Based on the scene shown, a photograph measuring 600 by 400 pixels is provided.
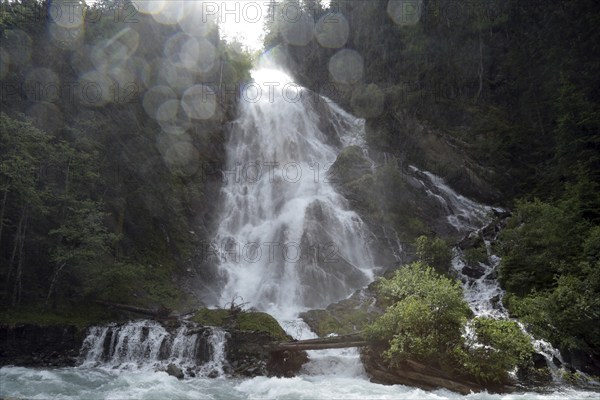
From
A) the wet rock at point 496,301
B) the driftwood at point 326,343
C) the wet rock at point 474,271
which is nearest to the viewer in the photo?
the driftwood at point 326,343

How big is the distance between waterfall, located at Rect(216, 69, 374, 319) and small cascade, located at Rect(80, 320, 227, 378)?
559cm

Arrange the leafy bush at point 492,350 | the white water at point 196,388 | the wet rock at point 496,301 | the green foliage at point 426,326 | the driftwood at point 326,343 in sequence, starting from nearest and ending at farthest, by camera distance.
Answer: the white water at point 196,388, the leafy bush at point 492,350, the green foliage at point 426,326, the driftwood at point 326,343, the wet rock at point 496,301

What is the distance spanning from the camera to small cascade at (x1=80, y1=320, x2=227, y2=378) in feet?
50.2

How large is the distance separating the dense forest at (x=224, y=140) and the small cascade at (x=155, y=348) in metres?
2.68

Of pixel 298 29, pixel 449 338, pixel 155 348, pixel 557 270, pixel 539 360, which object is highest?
pixel 298 29

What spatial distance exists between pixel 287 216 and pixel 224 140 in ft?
35.2

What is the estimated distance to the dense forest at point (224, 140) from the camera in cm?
1834

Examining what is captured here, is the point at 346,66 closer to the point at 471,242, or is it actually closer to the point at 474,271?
the point at 471,242

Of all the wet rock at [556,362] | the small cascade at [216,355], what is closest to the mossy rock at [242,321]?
the small cascade at [216,355]

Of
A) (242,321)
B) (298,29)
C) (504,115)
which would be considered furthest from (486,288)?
(298,29)

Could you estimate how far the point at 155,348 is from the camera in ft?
51.3

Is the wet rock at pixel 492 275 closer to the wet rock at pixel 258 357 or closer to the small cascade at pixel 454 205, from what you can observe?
the small cascade at pixel 454 205

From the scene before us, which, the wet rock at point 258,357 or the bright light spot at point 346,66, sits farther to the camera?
the bright light spot at point 346,66

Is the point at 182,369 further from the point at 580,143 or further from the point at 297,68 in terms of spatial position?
the point at 297,68
